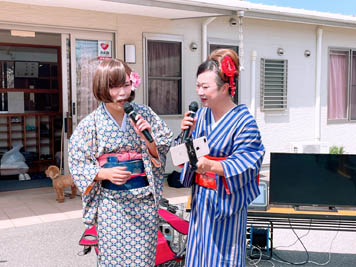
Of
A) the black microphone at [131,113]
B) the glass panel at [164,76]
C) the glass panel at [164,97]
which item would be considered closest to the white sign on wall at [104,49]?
A: the glass panel at [164,76]

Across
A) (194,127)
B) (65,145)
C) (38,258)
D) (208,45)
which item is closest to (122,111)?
(194,127)

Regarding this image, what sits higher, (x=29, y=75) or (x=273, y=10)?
(x=273, y=10)

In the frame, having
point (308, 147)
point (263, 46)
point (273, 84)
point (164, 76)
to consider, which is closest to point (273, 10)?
point (263, 46)

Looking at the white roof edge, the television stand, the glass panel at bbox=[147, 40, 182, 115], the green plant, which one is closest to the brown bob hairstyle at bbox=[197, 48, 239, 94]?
the television stand

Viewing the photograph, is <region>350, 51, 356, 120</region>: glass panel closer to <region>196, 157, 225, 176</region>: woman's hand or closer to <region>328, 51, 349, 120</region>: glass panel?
<region>328, 51, 349, 120</region>: glass panel

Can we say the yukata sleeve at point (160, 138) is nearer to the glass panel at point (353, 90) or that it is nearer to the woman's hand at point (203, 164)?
the woman's hand at point (203, 164)

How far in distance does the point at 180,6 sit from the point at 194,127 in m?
3.84

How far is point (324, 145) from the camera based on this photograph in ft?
27.4

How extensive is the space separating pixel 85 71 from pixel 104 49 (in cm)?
44

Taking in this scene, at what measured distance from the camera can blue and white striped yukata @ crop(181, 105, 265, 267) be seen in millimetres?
2141

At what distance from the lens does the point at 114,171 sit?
7.16ft

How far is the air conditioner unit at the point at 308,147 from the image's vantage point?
8.05 m

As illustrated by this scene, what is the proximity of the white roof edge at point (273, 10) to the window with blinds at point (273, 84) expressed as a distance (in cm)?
97

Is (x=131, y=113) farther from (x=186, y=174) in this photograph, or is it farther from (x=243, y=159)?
(x=243, y=159)
